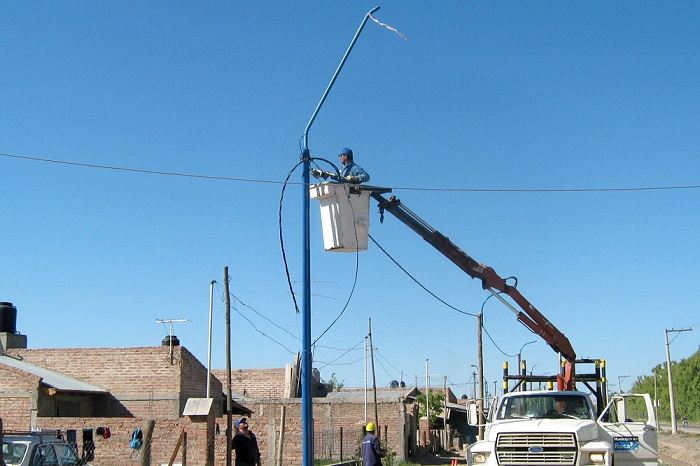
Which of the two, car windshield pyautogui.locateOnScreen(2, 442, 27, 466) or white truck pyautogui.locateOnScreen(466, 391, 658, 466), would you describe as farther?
car windshield pyautogui.locateOnScreen(2, 442, 27, 466)

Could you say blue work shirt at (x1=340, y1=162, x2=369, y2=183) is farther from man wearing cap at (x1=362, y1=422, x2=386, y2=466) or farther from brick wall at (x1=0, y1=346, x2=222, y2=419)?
brick wall at (x1=0, y1=346, x2=222, y2=419)

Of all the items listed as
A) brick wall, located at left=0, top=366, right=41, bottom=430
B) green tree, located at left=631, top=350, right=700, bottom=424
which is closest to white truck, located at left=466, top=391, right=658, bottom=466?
brick wall, located at left=0, top=366, right=41, bottom=430

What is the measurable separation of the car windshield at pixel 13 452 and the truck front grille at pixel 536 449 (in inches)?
313

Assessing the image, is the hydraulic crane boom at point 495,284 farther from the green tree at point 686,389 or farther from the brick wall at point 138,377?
the green tree at point 686,389

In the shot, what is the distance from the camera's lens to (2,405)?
95.6 feet

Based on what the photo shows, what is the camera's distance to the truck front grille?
12.3 meters

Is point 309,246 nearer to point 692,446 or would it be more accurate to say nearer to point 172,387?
point 172,387

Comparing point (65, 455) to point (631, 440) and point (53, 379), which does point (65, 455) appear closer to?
point (631, 440)

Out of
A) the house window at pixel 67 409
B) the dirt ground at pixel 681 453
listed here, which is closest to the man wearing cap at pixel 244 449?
the house window at pixel 67 409

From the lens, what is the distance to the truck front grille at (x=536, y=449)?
40.2ft

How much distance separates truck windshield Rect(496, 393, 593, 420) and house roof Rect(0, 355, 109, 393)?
2046 cm

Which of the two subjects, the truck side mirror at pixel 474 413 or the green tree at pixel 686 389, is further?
the green tree at pixel 686 389

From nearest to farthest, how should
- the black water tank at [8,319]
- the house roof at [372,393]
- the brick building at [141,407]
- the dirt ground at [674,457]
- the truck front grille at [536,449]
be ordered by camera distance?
the truck front grille at [536,449]
the brick building at [141,407]
the dirt ground at [674,457]
the black water tank at [8,319]
the house roof at [372,393]

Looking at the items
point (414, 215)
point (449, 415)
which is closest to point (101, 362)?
point (414, 215)
